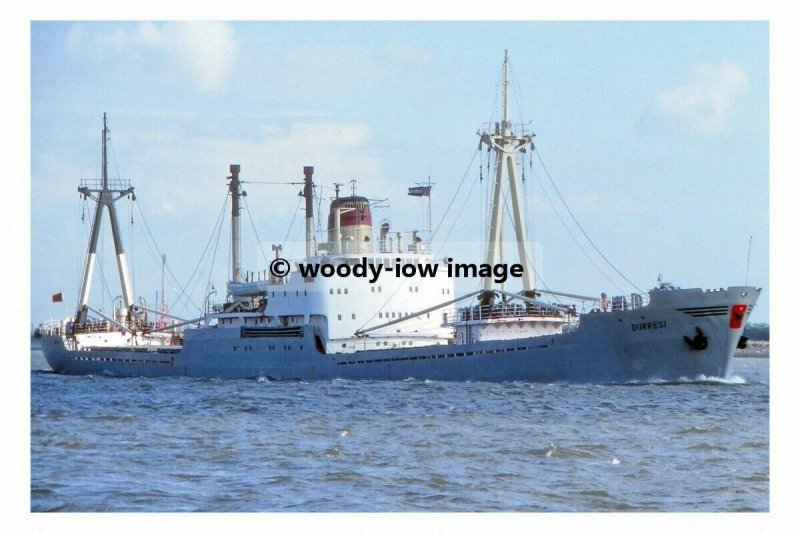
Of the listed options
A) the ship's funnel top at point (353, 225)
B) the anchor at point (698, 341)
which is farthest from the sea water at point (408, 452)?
the ship's funnel top at point (353, 225)

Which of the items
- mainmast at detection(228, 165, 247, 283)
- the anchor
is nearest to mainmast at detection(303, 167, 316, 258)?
mainmast at detection(228, 165, 247, 283)

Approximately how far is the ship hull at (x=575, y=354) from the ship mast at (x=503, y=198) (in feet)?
5.62

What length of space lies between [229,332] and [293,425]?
1779 cm

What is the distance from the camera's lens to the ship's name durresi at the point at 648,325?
100 ft

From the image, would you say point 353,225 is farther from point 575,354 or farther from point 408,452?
point 408,452

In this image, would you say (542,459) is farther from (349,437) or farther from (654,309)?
(654,309)

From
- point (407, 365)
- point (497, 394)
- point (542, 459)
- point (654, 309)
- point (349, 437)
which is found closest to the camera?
point (542, 459)

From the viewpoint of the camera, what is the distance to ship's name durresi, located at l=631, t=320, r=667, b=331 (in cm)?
3058

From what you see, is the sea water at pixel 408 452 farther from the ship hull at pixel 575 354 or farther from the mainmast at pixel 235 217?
the mainmast at pixel 235 217

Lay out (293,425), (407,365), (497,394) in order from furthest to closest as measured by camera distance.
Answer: (407,365)
(497,394)
(293,425)

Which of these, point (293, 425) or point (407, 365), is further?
point (407, 365)

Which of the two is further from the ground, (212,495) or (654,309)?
(654,309)
